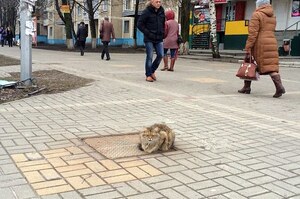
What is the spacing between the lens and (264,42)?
7.98m

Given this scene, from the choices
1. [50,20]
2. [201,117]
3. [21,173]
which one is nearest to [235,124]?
[201,117]

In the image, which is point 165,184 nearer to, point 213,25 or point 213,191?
point 213,191

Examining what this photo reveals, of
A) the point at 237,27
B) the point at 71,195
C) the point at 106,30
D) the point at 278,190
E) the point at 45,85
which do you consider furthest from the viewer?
the point at 237,27

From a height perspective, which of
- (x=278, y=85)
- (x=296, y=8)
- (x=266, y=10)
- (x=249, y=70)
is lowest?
(x=278, y=85)

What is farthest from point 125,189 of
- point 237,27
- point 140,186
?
point 237,27

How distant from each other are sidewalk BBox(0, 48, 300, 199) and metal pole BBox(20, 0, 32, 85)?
0.92 metres

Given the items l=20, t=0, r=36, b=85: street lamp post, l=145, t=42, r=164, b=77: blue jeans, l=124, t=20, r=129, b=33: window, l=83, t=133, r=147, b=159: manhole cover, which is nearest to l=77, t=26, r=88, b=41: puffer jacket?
l=145, t=42, r=164, b=77: blue jeans

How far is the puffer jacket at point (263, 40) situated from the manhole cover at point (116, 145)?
13.2ft

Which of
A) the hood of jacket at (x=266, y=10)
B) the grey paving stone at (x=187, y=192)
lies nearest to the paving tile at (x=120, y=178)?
the grey paving stone at (x=187, y=192)

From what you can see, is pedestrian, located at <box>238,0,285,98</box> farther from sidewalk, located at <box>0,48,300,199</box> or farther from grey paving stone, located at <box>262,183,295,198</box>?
grey paving stone, located at <box>262,183,295,198</box>

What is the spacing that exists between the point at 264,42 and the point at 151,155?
470cm

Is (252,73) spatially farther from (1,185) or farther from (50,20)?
(50,20)

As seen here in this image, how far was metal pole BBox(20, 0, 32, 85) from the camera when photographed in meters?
7.92

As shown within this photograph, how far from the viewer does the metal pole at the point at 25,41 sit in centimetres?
792
